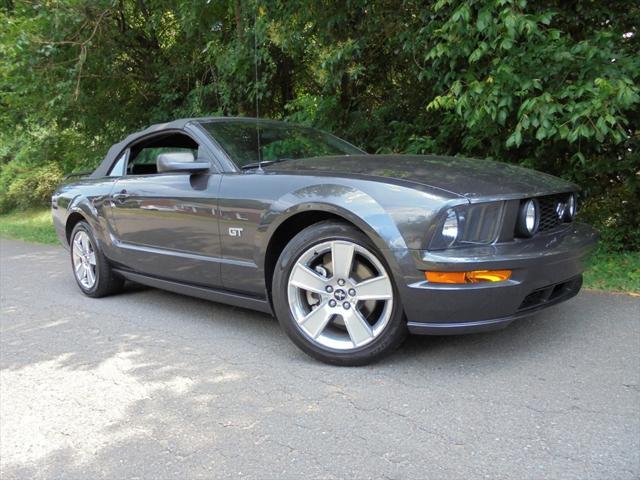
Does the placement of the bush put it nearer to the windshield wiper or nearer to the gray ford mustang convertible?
the gray ford mustang convertible

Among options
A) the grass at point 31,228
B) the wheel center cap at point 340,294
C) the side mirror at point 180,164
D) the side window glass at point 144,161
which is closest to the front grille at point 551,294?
the wheel center cap at point 340,294

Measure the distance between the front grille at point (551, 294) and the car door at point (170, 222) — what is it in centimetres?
195

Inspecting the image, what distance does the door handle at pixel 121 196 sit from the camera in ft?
14.9

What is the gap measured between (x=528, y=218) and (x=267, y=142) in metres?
2.01

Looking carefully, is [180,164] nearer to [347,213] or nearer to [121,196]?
[121,196]

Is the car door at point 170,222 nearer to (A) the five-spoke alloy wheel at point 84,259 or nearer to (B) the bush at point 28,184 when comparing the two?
(A) the five-spoke alloy wheel at point 84,259

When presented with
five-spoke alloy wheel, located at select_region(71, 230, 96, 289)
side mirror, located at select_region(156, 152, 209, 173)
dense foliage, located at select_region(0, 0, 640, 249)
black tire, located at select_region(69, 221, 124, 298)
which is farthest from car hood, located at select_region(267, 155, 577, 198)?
five-spoke alloy wheel, located at select_region(71, 230, 96, 289)

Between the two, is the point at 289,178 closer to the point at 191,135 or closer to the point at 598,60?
the point at 191,135

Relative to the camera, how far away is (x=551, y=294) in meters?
3.14

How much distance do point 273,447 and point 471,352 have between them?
1.42 meters

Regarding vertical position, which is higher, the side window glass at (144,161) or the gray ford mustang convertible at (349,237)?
the side window glass at (144,161)

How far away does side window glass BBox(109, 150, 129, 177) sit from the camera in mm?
5039

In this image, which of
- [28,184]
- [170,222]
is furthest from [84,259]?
[28,184]

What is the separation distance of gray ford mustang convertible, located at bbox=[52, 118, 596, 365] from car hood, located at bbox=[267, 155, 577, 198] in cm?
1
